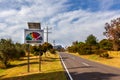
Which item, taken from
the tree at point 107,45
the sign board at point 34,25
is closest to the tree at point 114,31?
the tree at point 107,45

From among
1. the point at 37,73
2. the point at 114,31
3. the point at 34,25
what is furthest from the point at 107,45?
the point at 34,25

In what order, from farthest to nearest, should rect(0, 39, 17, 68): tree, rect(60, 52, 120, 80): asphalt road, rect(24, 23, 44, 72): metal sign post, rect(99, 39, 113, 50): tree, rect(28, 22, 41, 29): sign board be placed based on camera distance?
rect(99, 39, 113, 50): tree
rect(0, 39, 17, 68): tree
rect(24, 23, 44, 72): metal sign post
rect(28, 22, 41, 29): sign board
rect(60, 52, 120, 80): asphalt road

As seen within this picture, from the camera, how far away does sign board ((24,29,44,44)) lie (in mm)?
24359

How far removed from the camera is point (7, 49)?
4372 cm

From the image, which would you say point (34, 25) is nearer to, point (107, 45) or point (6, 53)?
point (6, 53)

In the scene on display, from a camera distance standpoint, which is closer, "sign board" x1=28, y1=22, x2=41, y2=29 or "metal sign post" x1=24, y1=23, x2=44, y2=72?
"sign board" x1=28, y1=22, x2=41, y2=29

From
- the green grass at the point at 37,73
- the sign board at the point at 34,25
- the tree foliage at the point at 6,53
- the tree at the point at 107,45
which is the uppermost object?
the tree at the point at 107,45

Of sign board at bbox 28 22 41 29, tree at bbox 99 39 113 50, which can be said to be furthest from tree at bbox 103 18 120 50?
sign board at bbox 28 22 41 29

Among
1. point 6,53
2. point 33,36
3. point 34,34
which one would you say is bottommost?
point 6,53

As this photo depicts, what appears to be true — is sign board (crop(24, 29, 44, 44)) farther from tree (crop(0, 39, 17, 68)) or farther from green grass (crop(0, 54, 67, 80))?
tree (crop(0, 39, 17, 68))

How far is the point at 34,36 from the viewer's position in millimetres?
24609

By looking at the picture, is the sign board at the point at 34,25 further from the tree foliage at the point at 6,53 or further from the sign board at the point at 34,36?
the tree foliage at the point at 6,53

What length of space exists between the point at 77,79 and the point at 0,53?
27.1 meters

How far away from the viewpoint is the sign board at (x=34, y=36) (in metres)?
24.4
